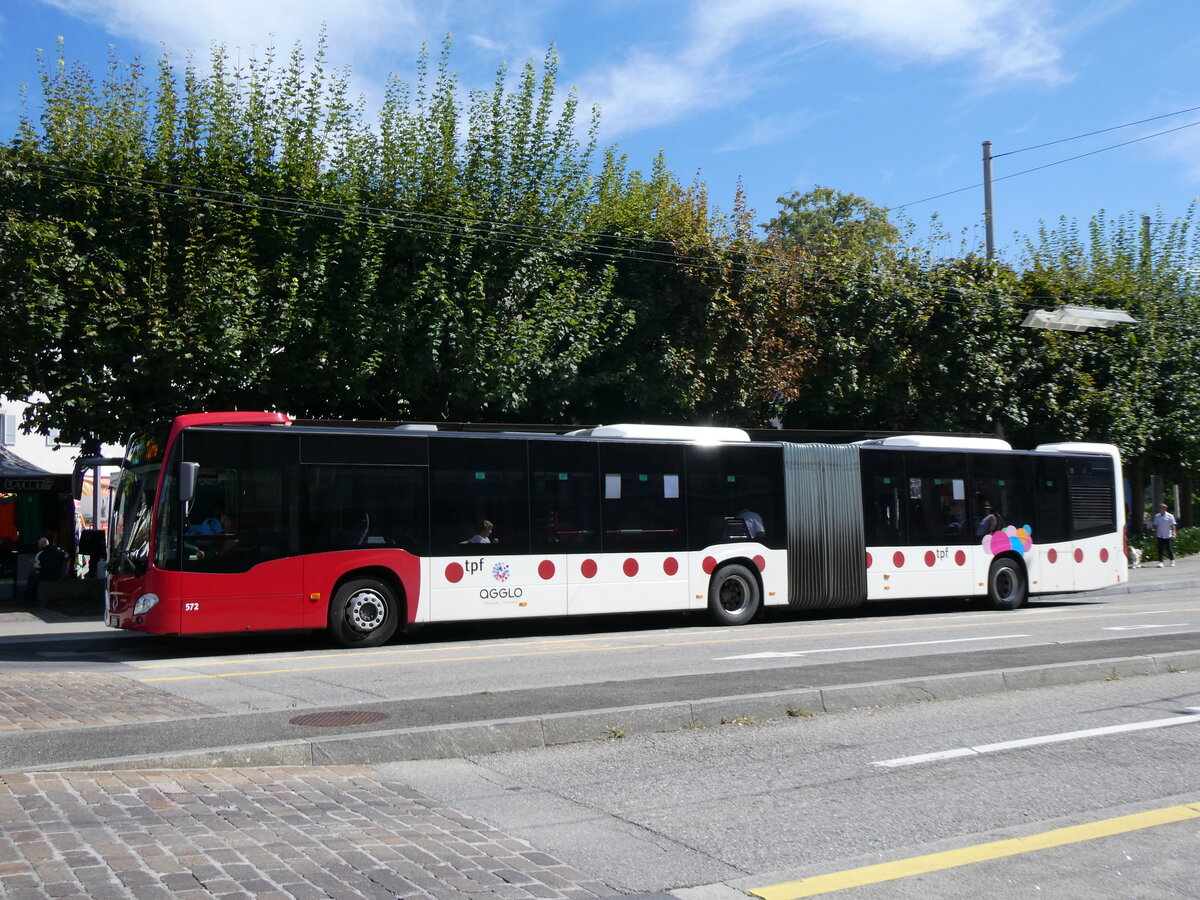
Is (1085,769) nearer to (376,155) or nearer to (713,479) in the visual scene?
(713,479)

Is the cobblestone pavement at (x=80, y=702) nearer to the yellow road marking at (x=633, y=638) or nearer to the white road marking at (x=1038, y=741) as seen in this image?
the yellow road marking at (x=633, y=638)

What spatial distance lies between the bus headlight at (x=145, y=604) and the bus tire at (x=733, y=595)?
8.48m

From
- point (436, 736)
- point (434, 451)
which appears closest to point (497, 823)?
point (436, 736)

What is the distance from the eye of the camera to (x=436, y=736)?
7715 mm

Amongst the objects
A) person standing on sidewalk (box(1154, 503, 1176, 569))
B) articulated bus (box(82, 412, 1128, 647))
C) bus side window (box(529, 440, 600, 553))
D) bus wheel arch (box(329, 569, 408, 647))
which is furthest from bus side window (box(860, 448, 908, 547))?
person standing on sidewalk (box(1154, 503, 1176, 569))

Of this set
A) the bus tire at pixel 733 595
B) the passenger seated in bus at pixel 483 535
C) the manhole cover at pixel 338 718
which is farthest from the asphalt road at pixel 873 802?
the bus tire at pixel 733 595

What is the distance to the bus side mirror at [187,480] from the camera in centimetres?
1337

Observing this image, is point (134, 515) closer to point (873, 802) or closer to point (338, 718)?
point (338, 718)

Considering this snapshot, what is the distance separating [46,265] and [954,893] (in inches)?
736

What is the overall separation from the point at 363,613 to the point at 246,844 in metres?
9.91

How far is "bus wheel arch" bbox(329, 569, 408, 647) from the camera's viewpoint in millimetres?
14945

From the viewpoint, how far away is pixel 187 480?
13.4 m

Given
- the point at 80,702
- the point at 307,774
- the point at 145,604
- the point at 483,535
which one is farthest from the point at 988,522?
the point at 307,774

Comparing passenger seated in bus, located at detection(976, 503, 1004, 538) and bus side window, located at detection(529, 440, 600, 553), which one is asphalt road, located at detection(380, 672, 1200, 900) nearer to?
bus side window, located at detection(529, 440, 600, 553)
